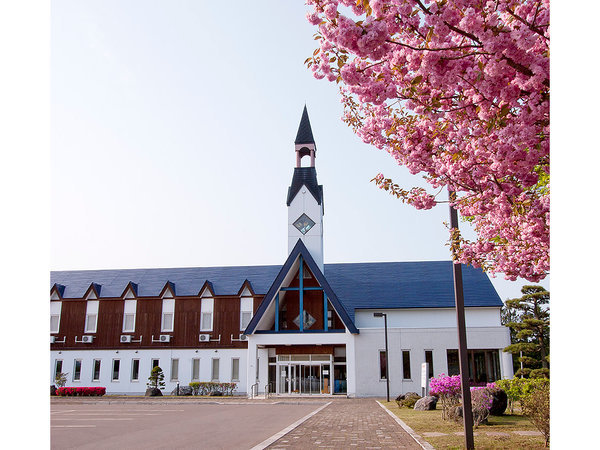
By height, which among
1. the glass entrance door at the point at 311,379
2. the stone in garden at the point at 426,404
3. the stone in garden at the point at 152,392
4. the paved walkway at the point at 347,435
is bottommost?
the stone in garden at the point at 152,392

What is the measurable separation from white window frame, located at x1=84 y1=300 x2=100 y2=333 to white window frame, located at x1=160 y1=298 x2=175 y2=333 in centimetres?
514

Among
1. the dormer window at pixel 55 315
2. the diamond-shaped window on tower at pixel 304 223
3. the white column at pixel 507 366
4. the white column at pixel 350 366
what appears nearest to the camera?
the white column at pixel 507 366

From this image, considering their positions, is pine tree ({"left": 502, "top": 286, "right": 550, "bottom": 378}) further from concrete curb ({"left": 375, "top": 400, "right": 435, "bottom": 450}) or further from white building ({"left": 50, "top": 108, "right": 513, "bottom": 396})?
concrete curb ({"left": 375, "top": 400, "right": 435, "bottom": 450})

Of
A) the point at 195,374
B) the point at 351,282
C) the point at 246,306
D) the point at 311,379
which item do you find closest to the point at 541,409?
the point at 311,379

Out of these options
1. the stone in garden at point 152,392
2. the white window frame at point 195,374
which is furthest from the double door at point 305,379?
the stone in garden at point 152,392

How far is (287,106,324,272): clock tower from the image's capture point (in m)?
36.2

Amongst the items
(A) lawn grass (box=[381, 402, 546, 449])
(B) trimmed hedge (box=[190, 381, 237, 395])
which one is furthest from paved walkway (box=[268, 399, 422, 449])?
(B) trimmed hedge (box=[190, 381, 237, 395])

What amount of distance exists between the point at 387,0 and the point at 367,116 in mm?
3327

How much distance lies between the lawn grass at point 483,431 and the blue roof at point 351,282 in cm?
1870

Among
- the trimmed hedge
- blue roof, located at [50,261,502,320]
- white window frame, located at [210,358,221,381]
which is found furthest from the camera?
white window frame, located at [210,358,221,381]

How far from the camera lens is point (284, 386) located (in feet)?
104

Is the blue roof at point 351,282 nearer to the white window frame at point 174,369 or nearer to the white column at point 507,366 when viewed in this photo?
the white column at point 507,366

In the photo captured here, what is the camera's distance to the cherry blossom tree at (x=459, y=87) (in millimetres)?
4082

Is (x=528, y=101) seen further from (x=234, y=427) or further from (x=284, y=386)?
(x=284, y=386)
